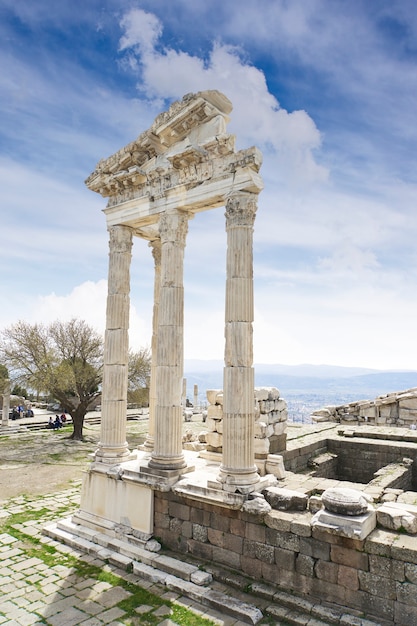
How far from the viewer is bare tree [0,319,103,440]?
2548 centimetres

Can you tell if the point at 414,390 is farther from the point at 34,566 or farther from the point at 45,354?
the point at 45,354

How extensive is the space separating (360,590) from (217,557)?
2778mm

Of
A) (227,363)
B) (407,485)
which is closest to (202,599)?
(227,363)

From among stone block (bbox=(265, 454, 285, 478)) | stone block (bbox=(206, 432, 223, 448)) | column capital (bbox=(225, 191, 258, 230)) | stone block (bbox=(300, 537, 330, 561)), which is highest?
column capital (bbox=(225, 191, 258, 230))

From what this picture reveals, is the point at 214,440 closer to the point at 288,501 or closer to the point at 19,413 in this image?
the point at 288,501

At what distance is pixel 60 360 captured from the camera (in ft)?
86.3

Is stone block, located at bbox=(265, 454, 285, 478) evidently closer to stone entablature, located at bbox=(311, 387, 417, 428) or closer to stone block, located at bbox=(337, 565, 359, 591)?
stone block, located at bbox=(337, 565, 359, 591)

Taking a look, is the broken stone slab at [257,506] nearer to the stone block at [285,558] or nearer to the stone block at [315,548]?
the stone block at [285,558]

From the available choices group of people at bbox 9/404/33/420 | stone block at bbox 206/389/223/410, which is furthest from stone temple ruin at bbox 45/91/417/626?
group of people at bbox 9/404/33/420

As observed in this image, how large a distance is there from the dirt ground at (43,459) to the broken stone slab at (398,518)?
36.4ft

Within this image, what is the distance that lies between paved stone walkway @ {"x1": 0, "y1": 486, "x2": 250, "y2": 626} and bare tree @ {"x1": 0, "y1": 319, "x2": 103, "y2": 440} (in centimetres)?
1584

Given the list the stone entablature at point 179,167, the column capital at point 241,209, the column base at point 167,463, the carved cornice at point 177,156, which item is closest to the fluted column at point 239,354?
the column capital at point 241,209

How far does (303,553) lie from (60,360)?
21967mm

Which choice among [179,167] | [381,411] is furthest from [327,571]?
[381,411]
